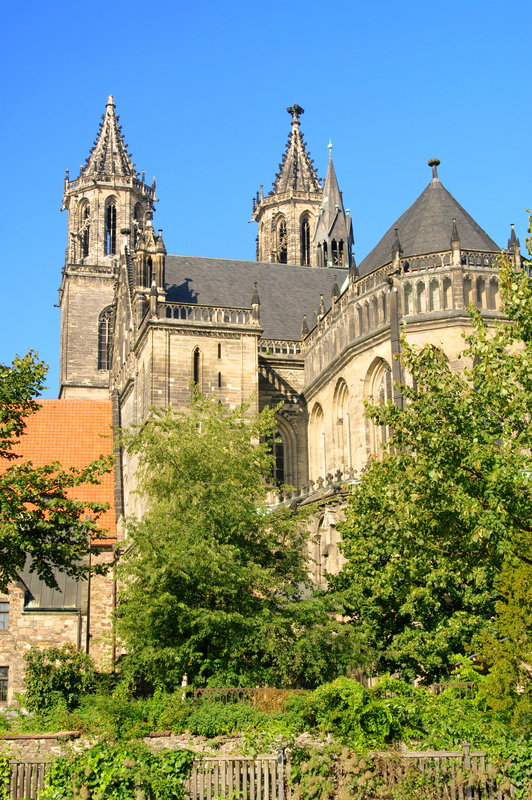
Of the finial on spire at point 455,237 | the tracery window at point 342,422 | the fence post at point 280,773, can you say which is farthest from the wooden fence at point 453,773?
the tracery window at point 342,422

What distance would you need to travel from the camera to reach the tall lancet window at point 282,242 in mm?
64750

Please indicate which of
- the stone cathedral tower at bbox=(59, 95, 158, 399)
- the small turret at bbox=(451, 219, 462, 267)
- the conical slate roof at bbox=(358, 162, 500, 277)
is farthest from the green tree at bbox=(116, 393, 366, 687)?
the stone cathedral tower at bbox=(59, 95, 158, 399)

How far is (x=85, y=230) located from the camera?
6594 cm

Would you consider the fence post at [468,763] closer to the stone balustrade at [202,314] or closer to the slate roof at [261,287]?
the stone balustrade at [202,314]

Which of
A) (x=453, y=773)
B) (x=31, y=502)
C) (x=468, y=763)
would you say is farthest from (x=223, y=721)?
(x=31, y=502)

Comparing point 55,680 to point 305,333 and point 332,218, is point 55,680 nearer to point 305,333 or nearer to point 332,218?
point 305,333

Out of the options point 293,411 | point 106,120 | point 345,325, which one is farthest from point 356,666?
point 106,120

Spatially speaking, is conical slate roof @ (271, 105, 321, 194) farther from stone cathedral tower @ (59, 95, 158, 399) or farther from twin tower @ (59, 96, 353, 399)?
stone cathedral tower @ (59, 95, 158, 399)

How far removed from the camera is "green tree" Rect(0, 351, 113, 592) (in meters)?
18.6

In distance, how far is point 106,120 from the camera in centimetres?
6831

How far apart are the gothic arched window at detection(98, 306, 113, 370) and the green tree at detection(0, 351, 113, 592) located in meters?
42.4

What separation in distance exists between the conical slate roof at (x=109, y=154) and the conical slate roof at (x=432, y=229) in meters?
34.2

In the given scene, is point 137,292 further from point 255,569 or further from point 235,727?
point 235,727

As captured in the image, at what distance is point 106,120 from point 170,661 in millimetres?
54477
